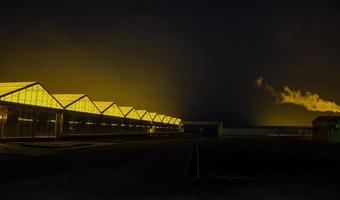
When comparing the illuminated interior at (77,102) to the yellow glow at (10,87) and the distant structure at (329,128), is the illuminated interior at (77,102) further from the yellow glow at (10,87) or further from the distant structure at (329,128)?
the distant structure at (329,128)

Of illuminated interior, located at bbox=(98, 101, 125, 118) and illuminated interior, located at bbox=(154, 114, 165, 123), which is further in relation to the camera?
illuminated interior, located at bbox=(154, 114, 165, 123)

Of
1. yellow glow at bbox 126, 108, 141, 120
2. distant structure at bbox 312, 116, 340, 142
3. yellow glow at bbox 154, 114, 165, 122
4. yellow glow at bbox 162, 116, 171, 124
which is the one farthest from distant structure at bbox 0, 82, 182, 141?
yellow glow at bbox 162, 116, 171, 124

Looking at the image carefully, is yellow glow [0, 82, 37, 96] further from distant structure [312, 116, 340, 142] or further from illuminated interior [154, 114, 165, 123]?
illuminated interior [154, 114, 165, 123]

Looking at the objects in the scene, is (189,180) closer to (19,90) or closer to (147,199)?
(147,199)

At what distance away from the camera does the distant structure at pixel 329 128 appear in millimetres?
74125

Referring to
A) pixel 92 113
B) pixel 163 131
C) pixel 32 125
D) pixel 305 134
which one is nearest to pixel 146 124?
pixel 163 131

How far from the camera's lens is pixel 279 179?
56.0 ft

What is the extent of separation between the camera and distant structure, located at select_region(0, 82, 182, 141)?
142 ft

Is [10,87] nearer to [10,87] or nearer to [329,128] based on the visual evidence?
[10,87]

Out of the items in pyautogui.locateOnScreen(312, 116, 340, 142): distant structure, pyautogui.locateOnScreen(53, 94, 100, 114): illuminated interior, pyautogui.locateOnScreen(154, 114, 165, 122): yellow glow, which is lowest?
pyautogui.locateOnScreen(312, 116, 340, 142): distant structure

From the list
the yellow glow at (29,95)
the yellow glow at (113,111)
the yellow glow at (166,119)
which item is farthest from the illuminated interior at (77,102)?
the yellow glow at (166,119)

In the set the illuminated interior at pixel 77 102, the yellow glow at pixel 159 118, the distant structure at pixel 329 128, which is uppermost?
the illuminated interior at pixel 77 102

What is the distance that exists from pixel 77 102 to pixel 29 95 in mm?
16079

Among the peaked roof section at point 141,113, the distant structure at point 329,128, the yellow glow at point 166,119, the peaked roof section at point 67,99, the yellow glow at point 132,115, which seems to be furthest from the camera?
the yellow glow at point 166,119
